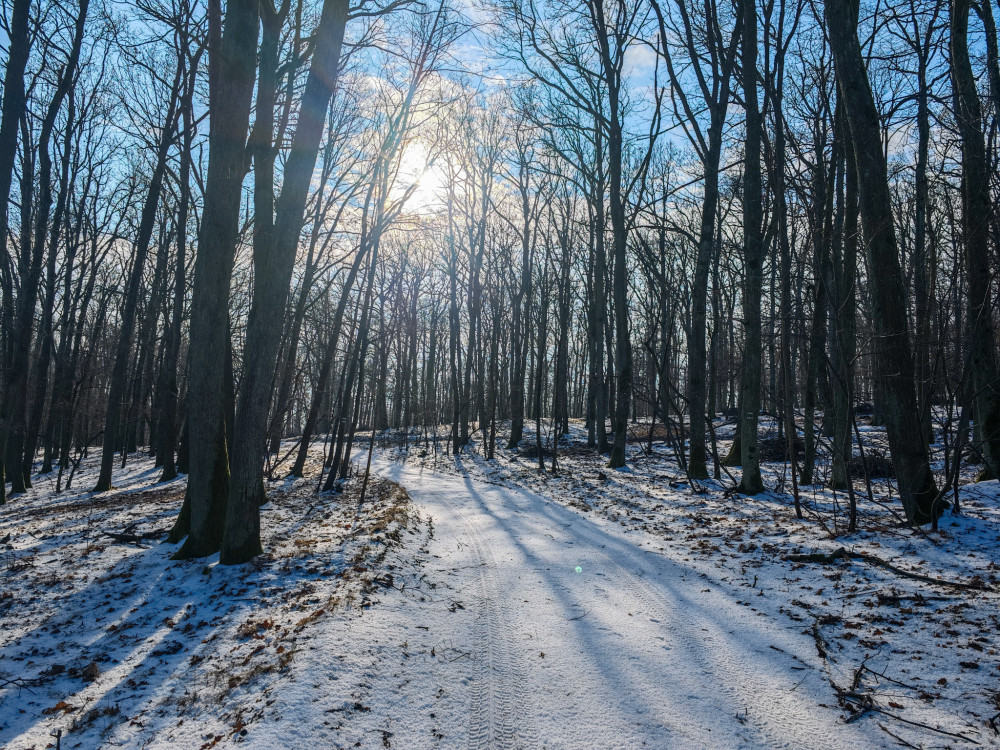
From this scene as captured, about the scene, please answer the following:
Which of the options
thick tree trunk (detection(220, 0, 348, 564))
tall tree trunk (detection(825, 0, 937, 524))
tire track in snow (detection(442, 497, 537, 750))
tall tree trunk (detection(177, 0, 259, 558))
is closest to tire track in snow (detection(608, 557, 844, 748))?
tire track in snow (detection(442, 497, 537, 750))

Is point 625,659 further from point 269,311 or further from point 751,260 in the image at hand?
point 751,260

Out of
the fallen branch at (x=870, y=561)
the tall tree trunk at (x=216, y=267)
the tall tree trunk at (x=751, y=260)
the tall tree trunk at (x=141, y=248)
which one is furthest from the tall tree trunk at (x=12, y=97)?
the tall tree trunk at (x=751, y=260)

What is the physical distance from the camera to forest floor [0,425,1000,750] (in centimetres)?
309

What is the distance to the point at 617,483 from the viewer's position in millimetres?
Result: 13109

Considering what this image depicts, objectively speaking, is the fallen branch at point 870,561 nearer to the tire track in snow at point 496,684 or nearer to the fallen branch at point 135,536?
the tire track in snow at point 496,684

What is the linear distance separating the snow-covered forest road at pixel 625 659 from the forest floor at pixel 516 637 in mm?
20

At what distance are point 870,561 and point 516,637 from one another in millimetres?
3967

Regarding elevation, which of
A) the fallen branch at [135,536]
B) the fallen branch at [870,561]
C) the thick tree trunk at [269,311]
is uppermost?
the thick tree trunk at [269,311]

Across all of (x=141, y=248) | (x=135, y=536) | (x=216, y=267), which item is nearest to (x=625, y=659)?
(x=216, y=267)

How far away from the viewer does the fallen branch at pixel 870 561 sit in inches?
182

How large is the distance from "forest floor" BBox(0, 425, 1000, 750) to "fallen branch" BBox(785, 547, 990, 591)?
32 mm

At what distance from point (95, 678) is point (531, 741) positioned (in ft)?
10.7

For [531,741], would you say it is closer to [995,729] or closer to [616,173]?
[995,729]

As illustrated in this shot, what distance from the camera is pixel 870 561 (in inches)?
218
